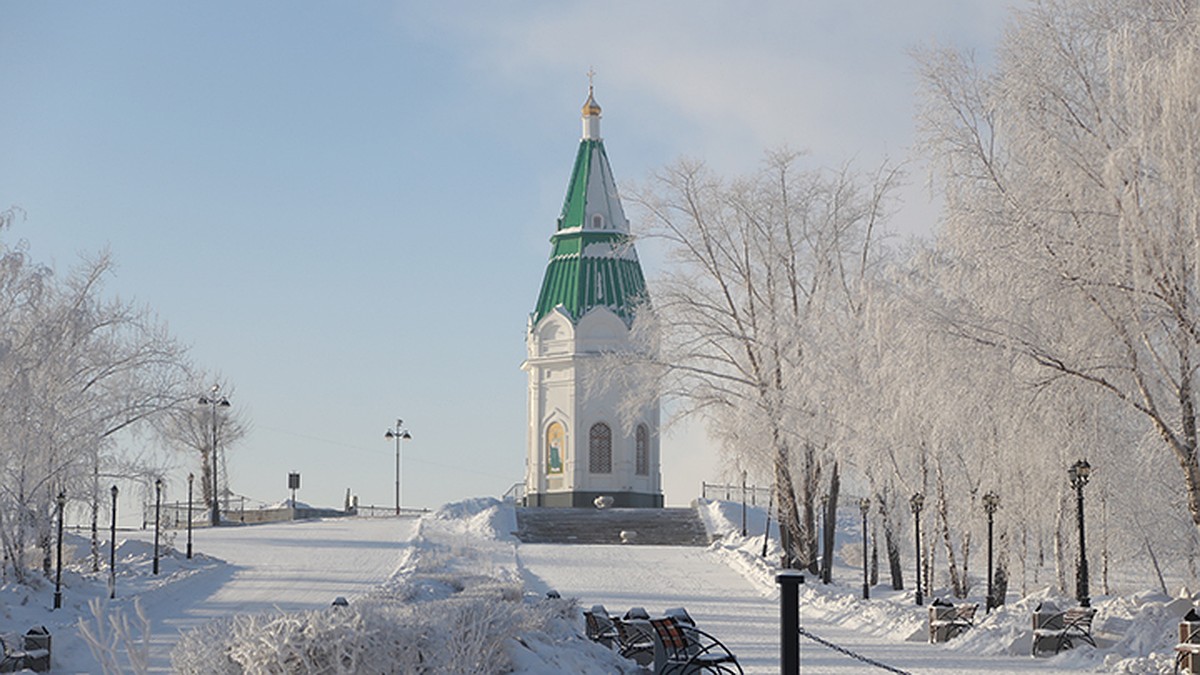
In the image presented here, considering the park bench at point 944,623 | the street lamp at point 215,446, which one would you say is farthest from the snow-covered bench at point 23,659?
the street lamp at point 215,446

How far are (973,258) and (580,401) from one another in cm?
3693

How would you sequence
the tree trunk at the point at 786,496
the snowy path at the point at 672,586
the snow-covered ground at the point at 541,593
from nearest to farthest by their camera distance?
the snow-covered ground at the point at 541,593 < the snowy path at the point at 672,586 < the tree trunk at the point at 786,496

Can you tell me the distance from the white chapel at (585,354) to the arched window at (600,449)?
38mm

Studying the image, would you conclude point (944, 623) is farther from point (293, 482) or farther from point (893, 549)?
point (293, 482)

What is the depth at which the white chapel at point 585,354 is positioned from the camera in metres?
56.0

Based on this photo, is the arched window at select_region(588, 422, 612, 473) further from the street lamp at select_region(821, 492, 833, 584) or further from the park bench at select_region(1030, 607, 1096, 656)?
the park bench at select_region(1030, 607, 1096, 656)

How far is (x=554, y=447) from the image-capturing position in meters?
56.9

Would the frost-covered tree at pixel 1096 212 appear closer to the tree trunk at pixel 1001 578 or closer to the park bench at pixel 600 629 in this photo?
the park bench at pixel 600 629

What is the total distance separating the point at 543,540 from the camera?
1821 inches

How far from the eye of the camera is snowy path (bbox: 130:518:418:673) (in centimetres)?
2519

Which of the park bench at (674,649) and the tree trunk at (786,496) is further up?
the tree trunk at (786,496)

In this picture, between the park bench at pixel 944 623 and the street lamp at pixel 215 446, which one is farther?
the street lamp at pixel 215 446

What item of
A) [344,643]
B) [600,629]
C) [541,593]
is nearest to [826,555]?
[541,593]

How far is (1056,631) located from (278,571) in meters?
20.2
